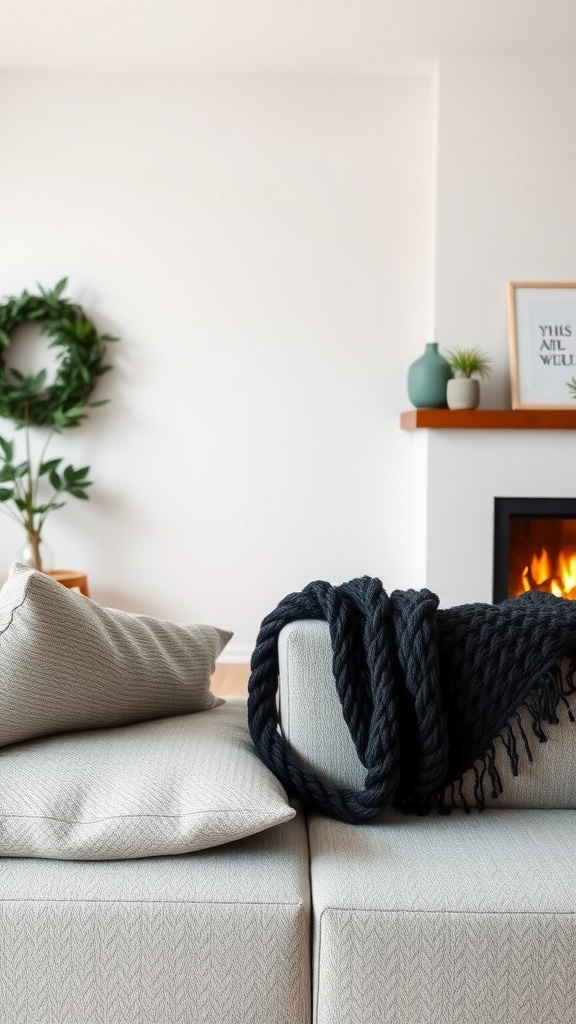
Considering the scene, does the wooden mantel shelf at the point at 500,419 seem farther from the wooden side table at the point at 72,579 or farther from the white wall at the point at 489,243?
the wooden side table at the point at 72,579

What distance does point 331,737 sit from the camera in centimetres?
138

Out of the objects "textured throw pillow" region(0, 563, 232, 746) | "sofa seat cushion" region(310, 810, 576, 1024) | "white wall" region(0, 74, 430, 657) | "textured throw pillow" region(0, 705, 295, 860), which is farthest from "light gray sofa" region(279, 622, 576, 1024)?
"white wall" region(0, 74, 430, 657)

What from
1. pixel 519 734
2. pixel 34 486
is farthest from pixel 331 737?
pixel 34 486

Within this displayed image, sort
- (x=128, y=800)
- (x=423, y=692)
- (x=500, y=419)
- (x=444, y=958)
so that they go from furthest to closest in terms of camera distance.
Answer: (x=500, y=419), (x=423, y=692), (x=128, y=800), (x=444, y=958)

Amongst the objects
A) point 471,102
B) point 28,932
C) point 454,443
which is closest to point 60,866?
point 28,932

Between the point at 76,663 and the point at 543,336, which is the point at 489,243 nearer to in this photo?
the point at 543,336

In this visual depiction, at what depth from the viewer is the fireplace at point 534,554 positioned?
12.8ft

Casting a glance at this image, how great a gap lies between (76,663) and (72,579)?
8.70 feet

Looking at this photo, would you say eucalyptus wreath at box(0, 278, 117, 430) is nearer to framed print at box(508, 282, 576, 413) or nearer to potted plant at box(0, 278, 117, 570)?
potted plant at box(0, 278, 117, 570)

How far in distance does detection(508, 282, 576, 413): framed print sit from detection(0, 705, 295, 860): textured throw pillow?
2.90 metres

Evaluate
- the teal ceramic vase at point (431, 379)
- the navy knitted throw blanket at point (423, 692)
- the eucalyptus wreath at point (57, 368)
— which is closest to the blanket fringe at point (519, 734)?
the navy knitted throw blanket at point (423, 692)

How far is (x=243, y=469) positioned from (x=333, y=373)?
58 cm

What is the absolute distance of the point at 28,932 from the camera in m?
1.09

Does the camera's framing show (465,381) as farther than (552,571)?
No
